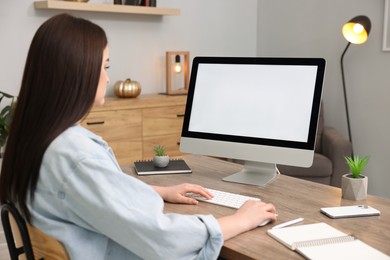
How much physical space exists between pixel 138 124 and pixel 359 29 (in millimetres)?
1743

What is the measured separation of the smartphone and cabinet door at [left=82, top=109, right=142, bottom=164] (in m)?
2.34

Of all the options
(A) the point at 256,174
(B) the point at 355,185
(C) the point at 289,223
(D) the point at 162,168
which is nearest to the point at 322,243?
(C) the point at 289,223

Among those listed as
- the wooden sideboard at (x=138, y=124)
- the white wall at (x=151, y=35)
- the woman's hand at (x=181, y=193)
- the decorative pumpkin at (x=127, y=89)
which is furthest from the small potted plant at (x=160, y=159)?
the white wall at (x=151, y=35)

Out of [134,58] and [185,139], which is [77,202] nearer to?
[185,139]

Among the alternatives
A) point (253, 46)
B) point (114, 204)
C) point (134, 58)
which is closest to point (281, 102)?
point (114, 204)

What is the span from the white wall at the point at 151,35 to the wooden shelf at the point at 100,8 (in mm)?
197

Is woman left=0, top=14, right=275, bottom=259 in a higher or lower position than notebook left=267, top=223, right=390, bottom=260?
higher

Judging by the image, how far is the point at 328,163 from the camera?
3.78 meters

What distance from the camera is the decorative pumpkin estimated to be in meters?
4.02

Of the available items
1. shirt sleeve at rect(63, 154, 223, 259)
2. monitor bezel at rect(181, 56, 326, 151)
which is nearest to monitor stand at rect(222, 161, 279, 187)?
monitor bezel at rect(181, 56, 326, 151)

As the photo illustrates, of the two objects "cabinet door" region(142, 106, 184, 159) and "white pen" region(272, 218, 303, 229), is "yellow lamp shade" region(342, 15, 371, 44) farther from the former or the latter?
"white pen" region(272, 218, 303, 229)

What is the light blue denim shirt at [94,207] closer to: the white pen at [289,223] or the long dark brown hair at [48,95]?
the long dark brown hair at [48,95]

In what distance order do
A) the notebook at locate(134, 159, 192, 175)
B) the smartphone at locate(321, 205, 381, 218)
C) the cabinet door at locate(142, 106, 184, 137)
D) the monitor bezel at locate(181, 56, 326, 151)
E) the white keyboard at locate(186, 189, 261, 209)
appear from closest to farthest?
the smartphone at locate(321, 205, 381, 218) → the white keyboard at locate(186, 189, 261, 209) → the monitor bezel at locate(181, 56, 326, 151) → the notebook at locate(134, 159, 192, 175) → the cabinet door at locate(142, 106, 184, 137)

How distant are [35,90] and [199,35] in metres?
3.60
